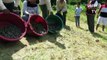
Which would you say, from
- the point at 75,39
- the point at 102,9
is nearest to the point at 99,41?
the point at 75,39

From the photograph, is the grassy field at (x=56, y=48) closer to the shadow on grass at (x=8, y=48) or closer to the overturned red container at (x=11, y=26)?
the shadow on grass at (x=8, y=48)

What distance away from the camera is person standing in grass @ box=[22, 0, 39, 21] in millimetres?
10006

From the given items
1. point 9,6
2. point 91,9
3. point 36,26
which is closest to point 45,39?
point 36,26

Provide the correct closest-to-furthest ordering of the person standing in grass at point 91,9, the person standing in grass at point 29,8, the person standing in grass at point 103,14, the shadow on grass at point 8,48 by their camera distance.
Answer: the shadow on grass at point 8,48 → the person standing in grass at point 29,8 → the person standing in grass at point 91,9 → the person standing in grass at point 103,14

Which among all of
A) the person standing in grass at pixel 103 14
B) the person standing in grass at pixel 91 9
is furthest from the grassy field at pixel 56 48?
the person standing in grass at pixel 103 14

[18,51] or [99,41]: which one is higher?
[18,51]

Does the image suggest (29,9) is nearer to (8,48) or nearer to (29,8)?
(29,8)

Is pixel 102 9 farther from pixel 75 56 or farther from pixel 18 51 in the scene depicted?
pixel 18 51

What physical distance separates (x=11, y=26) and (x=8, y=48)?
33.9 inches

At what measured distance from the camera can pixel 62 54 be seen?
900 cm

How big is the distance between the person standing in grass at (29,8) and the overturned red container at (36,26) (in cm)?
19

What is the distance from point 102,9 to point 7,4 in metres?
4.82

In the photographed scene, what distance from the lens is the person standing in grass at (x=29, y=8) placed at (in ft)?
32.8

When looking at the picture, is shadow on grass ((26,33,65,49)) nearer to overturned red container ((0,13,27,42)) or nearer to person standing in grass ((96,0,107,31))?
overturned red container ((0,13,27,42))
